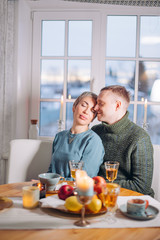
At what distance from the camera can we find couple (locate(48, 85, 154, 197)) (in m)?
1.83

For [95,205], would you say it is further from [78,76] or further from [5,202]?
[78,76]

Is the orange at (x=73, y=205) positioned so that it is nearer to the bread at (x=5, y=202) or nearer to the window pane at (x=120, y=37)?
the bread at (x=5, y=202)

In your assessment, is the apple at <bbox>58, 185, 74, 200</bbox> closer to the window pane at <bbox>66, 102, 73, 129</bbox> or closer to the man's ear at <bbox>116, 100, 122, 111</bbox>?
the man's ear at <bbox>116, 100, 122, 111</bbox>

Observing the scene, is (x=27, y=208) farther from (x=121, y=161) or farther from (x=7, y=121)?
(x=7, y=121)

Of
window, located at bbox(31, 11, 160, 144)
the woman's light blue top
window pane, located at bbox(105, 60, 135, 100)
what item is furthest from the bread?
window pane, located at bbox(105, 60, 135, 100)

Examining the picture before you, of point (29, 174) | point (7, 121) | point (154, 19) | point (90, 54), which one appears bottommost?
point (29, 174)

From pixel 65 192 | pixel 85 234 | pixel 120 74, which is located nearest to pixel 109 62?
pixel 120 74

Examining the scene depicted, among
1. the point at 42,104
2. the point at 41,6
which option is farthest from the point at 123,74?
the point at 41,6

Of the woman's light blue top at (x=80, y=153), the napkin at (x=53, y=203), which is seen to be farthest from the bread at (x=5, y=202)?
the woman's light blue top at (x=80, y=153)

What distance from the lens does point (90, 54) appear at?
316 cm

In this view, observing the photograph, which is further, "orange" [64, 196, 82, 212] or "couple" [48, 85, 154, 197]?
"couple" [48, 85, 154, 197]

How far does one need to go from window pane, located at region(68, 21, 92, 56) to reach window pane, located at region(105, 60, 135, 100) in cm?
29

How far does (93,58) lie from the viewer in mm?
3107

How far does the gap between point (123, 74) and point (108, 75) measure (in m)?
0.17
